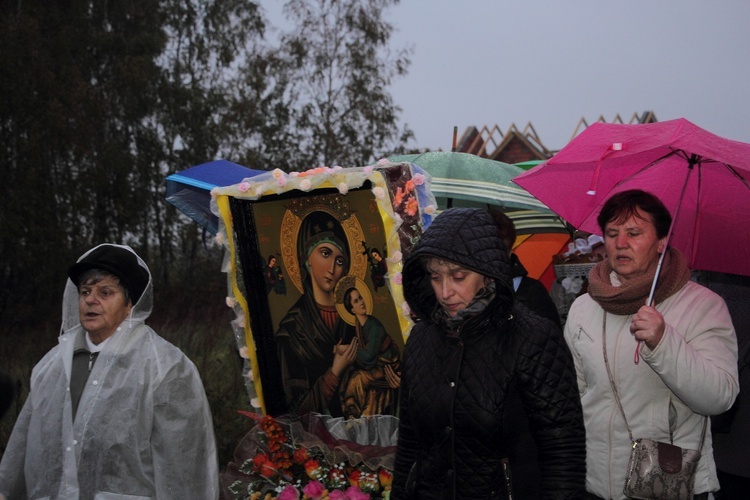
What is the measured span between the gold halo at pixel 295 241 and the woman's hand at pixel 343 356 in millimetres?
382

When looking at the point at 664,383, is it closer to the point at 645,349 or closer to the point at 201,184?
the point at 645,349

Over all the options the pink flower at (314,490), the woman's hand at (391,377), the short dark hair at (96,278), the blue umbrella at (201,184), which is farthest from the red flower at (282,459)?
the blue umbrella at (201,184)

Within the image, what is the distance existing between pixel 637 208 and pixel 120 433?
2.18m

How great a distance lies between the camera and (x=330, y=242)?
4223mm

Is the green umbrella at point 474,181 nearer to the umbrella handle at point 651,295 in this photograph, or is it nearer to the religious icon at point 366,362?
the religious icon at point 366,362

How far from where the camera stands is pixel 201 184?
17.3 ft

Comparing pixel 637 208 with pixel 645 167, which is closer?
pixel 637 208

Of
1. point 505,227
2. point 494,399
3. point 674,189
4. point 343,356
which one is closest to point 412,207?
point 505,227

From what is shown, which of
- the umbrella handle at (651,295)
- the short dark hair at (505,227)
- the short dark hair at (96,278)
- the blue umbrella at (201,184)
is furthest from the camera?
the blue umbrella at (201,184)

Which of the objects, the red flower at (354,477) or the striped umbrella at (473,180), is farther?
the striped umbrella at (473,180)

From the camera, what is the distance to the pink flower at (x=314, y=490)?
3.87 m

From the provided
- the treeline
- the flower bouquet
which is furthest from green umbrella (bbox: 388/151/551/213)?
the treeline

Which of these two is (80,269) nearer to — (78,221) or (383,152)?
(78,221)

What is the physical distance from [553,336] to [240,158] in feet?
73.8
